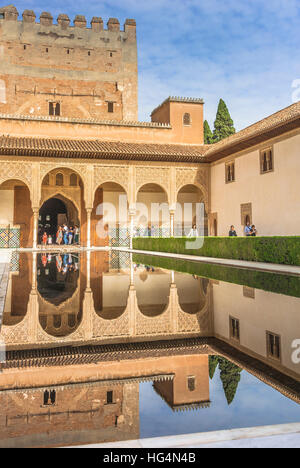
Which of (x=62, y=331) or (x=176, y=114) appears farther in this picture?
(x=176, y=114)

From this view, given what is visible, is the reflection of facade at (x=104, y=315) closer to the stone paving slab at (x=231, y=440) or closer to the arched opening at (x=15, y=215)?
the stone paving slab at (x=231, y=440)

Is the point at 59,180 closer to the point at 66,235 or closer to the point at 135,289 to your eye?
the point at 66,235

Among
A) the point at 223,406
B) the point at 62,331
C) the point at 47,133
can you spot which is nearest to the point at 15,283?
the point at 62,331

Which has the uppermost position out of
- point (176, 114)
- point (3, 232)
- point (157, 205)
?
point (176, 114)

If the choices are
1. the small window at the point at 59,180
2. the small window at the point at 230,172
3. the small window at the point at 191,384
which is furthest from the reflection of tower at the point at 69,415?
the small window at the point at 59,180

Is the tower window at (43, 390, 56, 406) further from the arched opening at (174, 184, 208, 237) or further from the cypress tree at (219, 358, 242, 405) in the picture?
the arched opening at (174, 184, 208, 237)

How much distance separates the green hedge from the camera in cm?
1040

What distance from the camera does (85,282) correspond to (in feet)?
25.6

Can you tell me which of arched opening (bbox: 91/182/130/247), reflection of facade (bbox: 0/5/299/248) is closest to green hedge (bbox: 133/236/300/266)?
reflection of facade (bbox: 0/5/299/248)

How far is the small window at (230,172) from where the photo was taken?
1969 cm

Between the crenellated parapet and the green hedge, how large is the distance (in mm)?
20310

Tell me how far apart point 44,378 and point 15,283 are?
17.5 ft
